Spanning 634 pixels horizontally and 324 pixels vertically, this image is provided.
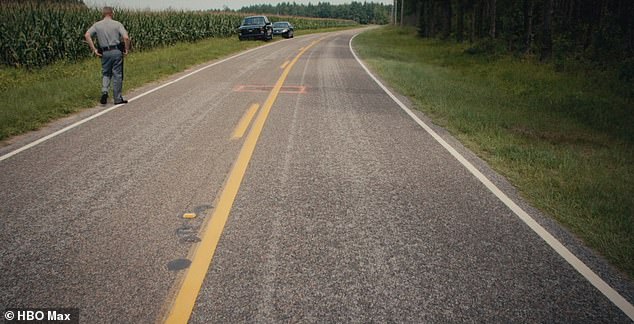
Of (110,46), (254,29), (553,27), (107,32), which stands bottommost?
(110,46)

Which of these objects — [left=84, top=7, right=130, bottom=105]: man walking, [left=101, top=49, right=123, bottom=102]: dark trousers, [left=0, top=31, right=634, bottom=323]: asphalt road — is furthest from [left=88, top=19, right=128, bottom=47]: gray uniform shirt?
[left=0, top=31, right=634, bottom=323]: asphalt road

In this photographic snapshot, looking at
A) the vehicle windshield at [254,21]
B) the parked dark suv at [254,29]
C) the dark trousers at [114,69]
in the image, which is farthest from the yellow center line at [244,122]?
the vehicle windshield at [254,21]

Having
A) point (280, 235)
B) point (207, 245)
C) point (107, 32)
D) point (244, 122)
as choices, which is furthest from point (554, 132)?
point (107, 32)

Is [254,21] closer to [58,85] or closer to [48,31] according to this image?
[48,31]

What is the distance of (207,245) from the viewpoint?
3414 mm

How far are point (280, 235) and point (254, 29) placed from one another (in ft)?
93.1

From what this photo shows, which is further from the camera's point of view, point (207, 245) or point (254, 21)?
point (254, 21)

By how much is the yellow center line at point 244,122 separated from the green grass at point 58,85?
3420mm

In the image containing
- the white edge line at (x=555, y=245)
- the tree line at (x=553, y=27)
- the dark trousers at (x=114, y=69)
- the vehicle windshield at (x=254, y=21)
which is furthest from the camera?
the vehicle windshield at (x=254, y=21)

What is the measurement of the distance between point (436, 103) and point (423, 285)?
739cm

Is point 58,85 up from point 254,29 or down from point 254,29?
down

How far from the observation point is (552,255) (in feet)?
11.3

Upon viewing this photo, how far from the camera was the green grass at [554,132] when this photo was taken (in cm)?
424

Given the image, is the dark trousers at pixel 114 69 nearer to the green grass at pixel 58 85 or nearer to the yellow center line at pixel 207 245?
the green grass at pixel 58 85
